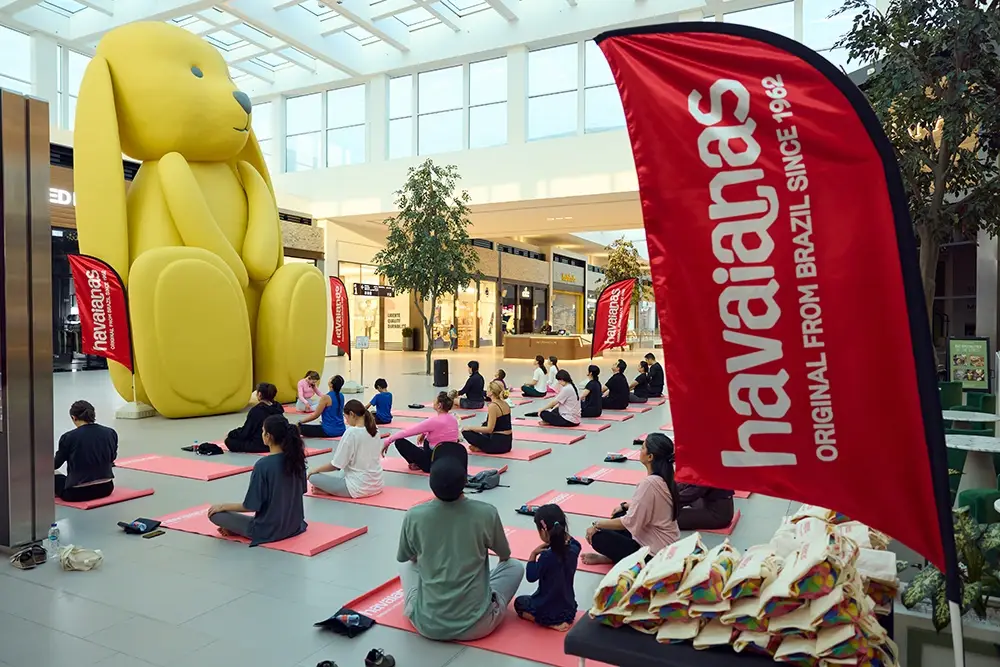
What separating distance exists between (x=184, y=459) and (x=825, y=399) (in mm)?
8053

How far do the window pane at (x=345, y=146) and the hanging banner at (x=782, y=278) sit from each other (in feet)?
75.7

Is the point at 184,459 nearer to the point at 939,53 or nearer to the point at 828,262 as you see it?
the point at 828,262

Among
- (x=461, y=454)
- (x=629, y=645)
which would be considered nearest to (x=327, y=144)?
(x=461, y=454)

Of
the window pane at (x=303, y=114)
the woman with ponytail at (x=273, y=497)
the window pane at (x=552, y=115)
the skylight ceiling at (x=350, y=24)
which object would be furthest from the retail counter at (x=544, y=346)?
the woman with ponytail at (x=273, y=497)

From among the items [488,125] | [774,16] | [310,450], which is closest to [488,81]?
[488,125]

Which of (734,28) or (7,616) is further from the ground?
(734,28)

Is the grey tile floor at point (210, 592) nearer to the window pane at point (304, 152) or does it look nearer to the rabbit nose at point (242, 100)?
the rabbit nose at point (242, 100)

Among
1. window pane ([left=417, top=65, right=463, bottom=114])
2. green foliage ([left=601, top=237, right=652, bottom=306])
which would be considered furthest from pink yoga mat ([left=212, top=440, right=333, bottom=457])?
green foliage ([left=601, top=237, right=652, bottom=306])

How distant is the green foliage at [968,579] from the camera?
2520 millimetres

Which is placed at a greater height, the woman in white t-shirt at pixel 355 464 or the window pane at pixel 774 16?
the window pane at pixel 774 16

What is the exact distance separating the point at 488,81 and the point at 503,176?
3839 millimetres

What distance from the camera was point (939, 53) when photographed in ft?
21.3

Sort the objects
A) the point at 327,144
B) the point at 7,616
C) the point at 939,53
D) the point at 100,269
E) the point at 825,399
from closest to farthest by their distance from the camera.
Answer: the point at 825,399 < the point at 7,616 < the point at 939,53 < the point at 100,269 < the point at 327,144

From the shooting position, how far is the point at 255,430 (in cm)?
874
